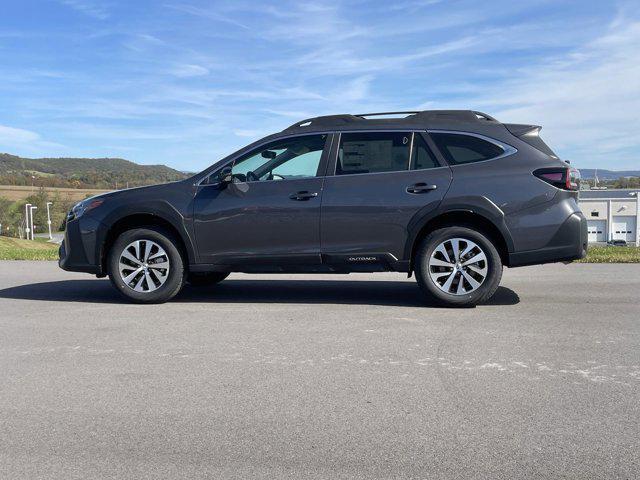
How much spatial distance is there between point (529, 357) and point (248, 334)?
229cm

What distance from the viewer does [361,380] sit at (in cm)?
436

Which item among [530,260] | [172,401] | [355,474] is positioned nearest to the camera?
[355,474]

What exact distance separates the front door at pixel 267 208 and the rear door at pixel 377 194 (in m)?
0.17

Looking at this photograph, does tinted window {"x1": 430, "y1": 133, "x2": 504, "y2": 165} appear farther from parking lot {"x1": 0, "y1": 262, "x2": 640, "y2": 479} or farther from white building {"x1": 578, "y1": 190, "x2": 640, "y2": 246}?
white building {"x1": 578, "y1": 190, "x2": 640, "y2": 246}

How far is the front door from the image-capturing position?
6953 mm

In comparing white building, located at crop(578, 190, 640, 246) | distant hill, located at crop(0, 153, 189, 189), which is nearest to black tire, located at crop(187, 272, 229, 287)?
distant hill, located at crop(0, 153, 189, 189)

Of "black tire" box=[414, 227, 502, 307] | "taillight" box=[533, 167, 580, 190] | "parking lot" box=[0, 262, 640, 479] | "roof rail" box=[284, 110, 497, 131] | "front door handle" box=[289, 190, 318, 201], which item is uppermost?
"roof rail" box=[284, 110, 497, 131]

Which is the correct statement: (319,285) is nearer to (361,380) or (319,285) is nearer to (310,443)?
(361,380)

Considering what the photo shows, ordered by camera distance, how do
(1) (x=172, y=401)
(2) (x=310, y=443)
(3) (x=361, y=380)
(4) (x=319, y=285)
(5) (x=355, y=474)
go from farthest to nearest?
1. (4) (x=319, y=285)
2. (3) (x=361, y=380)
3. (1) (x=172, y=401)
4. (2) (x=310, y=443)
5. (5) (x=355, y=474)

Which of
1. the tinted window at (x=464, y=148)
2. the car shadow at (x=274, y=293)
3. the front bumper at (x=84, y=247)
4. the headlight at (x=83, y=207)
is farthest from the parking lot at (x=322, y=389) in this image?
the tinted window at (x=464, y=148)

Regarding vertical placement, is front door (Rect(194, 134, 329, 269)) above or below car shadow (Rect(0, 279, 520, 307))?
above

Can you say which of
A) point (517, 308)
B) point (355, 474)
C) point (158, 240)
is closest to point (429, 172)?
point (517, 308)

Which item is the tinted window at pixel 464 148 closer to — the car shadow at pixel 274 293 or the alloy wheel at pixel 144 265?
the car shadow at pixel 274 293

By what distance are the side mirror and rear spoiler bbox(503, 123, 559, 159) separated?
2922 mm
